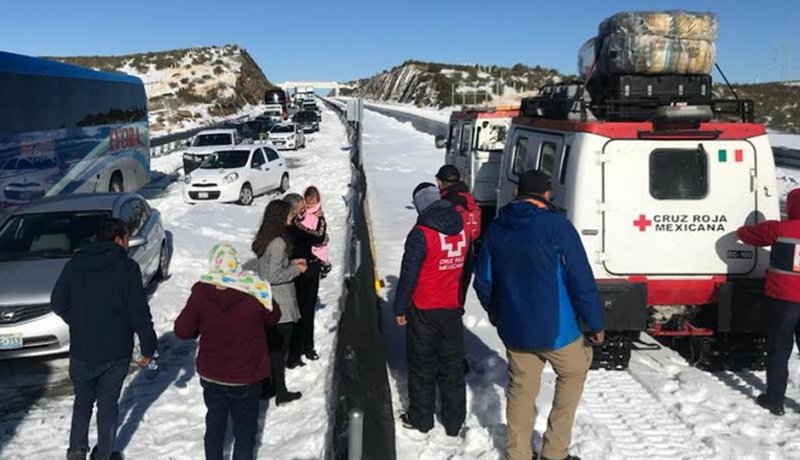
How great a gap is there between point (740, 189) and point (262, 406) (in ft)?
15.5

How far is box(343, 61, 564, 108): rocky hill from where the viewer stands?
227 feet

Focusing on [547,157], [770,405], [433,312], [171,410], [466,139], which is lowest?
[171,410]

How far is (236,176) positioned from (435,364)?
14.2 meters

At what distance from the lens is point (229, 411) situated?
4.51 m

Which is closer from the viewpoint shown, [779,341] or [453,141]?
[779,341]

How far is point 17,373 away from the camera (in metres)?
7.11

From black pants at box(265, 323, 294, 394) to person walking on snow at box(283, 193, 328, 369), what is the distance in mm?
716

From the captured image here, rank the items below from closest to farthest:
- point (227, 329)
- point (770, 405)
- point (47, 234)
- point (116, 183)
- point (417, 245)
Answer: point (227, 329) → point (417, 245) → point (770, 405) → point (47, 234) → point (116, 183)

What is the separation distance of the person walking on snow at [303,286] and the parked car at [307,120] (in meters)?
42.0

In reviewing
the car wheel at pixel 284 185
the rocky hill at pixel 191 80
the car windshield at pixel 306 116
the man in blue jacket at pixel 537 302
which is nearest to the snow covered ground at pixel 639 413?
the man in blue jacket at pixel 537 302

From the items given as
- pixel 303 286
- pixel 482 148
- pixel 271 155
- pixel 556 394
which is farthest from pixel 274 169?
pixel 556 394

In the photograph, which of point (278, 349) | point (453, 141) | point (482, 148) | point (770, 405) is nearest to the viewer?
point (770, 405)

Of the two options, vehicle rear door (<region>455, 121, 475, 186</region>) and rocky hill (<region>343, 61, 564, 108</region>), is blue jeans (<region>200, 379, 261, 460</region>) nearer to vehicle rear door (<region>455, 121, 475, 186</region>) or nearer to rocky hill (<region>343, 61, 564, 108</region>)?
vehicle rear door (<region>455, 121, 475, 186</region>)

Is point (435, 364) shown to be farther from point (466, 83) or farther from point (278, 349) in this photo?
point (466, 83)
